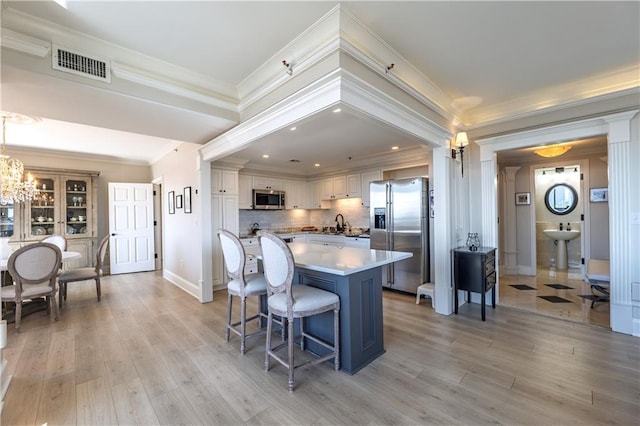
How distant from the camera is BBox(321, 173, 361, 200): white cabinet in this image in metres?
5.86

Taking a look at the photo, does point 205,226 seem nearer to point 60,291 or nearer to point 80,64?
point 60,291

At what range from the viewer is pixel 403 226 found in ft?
14.3

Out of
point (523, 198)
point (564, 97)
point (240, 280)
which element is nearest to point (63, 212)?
point (240, 280)

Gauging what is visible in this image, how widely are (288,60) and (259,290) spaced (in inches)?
83.6

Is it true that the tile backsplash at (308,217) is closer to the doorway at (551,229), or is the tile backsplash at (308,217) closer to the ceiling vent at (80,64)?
the doorway at (551,229)

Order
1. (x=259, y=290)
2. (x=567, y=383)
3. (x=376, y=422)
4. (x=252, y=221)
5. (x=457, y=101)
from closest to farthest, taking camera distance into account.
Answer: (x=376, y=422), (x=567, y=383), (x=259, y=290), (x=457, y=101), (x=252, y=221)

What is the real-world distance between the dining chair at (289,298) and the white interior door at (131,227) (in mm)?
5498

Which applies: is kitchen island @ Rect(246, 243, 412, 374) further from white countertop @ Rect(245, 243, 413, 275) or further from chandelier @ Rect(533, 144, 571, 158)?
chandelier @ Rect(533, 144, 571, 158)

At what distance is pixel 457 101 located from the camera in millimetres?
3414

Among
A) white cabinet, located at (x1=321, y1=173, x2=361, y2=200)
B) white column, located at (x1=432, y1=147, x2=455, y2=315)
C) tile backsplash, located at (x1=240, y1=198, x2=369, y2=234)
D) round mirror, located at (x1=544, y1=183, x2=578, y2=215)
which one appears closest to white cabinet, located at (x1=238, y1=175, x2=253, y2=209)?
tile backsplash, located at (x1=240, y1=198, x2=369, y2=234)

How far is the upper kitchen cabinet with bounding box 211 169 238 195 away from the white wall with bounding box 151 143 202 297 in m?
0.41

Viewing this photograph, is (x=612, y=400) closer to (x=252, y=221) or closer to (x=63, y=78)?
(x=63, y=78)

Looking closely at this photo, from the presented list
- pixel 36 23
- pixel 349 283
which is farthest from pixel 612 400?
pixel 36 23

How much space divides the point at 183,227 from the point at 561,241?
7.73 m
